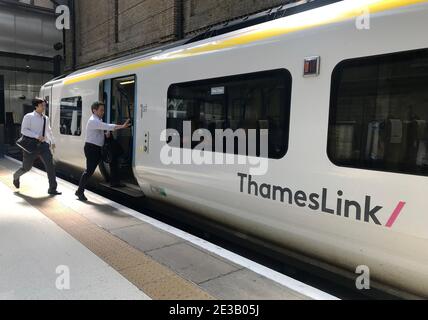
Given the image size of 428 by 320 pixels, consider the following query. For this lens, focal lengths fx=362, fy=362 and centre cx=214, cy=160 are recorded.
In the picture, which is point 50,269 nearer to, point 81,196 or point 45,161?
point 81,196

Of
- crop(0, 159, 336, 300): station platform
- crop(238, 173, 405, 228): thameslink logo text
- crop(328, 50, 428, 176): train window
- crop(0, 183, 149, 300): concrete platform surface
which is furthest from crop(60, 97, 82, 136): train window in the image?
crop(328, 50, 428, 176): train window

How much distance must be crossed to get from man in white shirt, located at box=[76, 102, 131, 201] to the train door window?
55cm

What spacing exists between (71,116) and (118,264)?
5.55 meters

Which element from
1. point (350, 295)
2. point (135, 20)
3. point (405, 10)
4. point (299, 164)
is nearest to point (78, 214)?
point (299, 164)

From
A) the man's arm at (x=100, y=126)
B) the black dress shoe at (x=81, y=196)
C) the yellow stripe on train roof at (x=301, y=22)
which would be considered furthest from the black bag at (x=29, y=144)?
the yellow stripe on train roof at (x=301, y=22)

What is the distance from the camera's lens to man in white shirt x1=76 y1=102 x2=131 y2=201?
5.79 meters

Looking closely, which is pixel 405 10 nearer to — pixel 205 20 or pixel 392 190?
pixel 392 190

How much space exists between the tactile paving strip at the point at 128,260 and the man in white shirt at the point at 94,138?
2.88 ft

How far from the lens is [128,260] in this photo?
331 centimetres

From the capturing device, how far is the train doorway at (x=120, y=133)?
6355 mm

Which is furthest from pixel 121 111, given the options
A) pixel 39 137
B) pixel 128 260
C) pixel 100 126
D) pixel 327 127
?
pixel 327 127

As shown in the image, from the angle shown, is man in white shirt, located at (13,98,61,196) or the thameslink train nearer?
the thameslink train

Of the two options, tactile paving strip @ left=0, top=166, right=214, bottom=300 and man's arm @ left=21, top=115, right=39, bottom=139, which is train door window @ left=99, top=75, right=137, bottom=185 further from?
tactile paving strip @ left=0, top=166, right=214, bottom=300

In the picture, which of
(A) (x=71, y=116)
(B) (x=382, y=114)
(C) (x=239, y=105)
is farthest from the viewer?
(A) (x=71, y=116)
